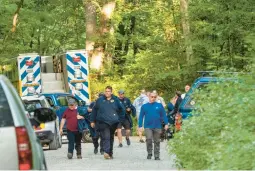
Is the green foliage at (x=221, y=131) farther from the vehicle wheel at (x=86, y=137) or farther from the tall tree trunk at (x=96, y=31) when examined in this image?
the tall tree trunk at (x=96, y=31)

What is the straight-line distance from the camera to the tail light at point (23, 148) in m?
7.77

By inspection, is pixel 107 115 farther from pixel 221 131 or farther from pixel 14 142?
pixel 14 142

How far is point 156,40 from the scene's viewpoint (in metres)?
41.6

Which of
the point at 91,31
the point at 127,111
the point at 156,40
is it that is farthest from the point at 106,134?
the point at 91,31

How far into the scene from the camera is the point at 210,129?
51.8ft

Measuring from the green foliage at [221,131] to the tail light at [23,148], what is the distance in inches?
184

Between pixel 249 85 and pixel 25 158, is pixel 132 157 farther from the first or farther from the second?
pixel 25 158

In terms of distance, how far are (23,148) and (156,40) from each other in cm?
3393

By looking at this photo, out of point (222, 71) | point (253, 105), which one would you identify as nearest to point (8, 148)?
point (253, 105)

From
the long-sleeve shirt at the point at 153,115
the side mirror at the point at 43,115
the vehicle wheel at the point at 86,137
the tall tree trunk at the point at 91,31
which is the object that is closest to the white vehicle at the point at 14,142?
the side mirror at the point at 43,115

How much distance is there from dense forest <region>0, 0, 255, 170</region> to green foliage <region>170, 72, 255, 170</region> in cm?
3

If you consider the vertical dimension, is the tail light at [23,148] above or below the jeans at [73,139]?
above

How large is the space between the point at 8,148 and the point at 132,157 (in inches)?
636

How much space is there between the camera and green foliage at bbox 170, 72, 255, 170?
1246 centimetres
